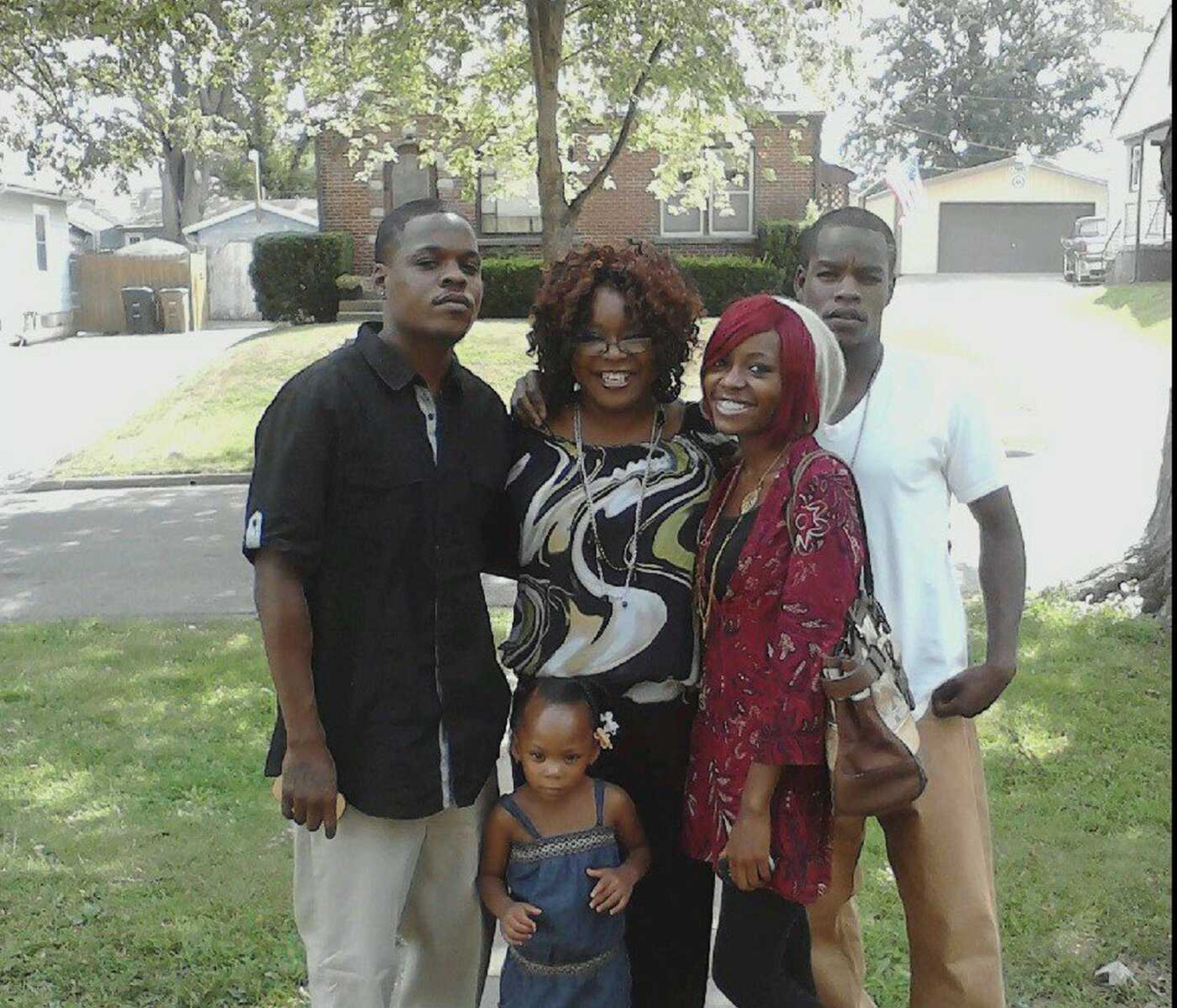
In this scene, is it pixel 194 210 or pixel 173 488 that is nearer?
pixel 173 488

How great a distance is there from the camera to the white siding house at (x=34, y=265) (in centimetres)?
3031

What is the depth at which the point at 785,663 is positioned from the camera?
2.57 metres

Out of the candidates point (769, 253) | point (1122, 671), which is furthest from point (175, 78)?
point (1122, 671)

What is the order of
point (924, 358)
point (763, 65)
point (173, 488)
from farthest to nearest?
point (763, 65)
point (173, 488)
point (924, 358)

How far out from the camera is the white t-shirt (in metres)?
2.80

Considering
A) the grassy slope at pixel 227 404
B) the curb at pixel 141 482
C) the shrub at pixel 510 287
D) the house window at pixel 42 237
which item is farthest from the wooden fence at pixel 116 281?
the curb at pixel 141 482

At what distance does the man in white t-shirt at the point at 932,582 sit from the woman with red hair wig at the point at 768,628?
0.19m

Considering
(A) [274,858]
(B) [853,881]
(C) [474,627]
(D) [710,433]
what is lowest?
(A) [274,858]

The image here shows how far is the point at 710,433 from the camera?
9.80 feet

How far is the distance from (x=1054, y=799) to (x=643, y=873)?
2632 millimetres

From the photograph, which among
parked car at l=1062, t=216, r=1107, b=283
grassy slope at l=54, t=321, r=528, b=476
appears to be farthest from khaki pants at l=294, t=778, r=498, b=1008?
parked car at l=1062, t=216, r=1107, b=283

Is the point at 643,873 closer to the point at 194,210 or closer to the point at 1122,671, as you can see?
the point at 1122,671

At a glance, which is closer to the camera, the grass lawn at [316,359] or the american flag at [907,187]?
the grass lawn at [316,359]

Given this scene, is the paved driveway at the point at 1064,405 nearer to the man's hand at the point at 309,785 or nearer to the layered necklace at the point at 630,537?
the layered necklace at the point at 630,537
